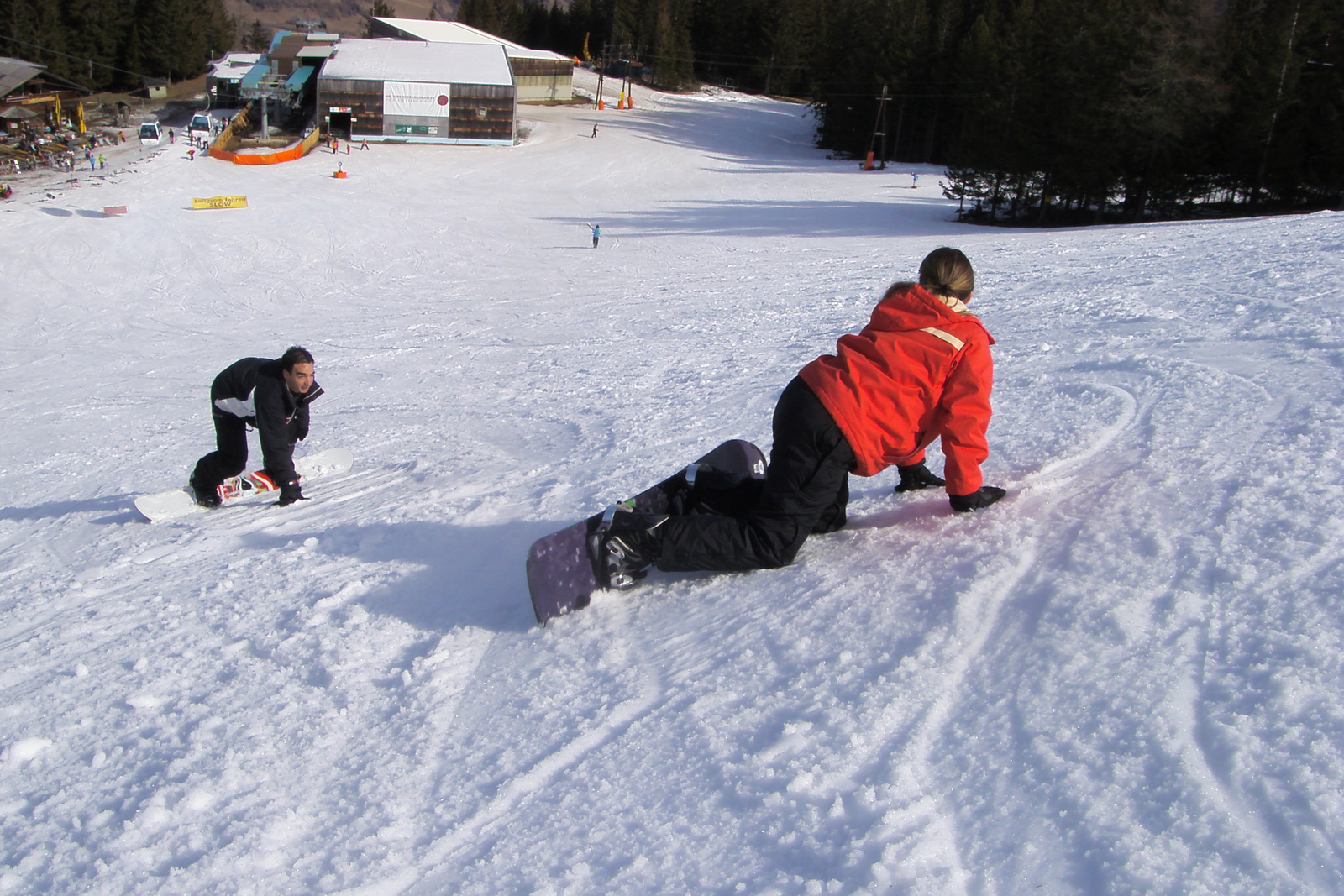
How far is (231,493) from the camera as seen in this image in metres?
5.66

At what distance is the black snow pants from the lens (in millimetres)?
5613

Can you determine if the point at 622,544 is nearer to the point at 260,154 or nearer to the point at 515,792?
the point at 515,792

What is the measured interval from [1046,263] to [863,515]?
8487 mm

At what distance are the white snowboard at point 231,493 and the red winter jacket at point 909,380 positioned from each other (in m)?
Answer: 3.99

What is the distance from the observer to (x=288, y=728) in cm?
275

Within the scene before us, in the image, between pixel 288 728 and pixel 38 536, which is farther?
pixel 38 536

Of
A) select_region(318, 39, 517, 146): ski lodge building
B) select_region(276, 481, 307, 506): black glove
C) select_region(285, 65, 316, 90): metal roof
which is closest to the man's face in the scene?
select_region(276, 481, 307, 506): black glove

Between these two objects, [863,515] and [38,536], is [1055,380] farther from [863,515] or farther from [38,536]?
[38,536]

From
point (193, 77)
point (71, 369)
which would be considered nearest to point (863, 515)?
point (71, 369)

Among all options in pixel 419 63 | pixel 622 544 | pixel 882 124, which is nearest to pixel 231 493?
pixel 622 544

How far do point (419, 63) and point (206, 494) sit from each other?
4269 cm

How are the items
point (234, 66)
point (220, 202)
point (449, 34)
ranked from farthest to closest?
point (449, 34), point (234, 66), point (220, 202)

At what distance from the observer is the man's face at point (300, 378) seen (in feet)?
16.4

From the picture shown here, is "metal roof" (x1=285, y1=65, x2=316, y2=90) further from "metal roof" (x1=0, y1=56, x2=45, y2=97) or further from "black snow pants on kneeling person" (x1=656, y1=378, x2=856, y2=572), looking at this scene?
"black snow pants on kneeling person" (x1=656, y1=378, x2=856, y2=572)
